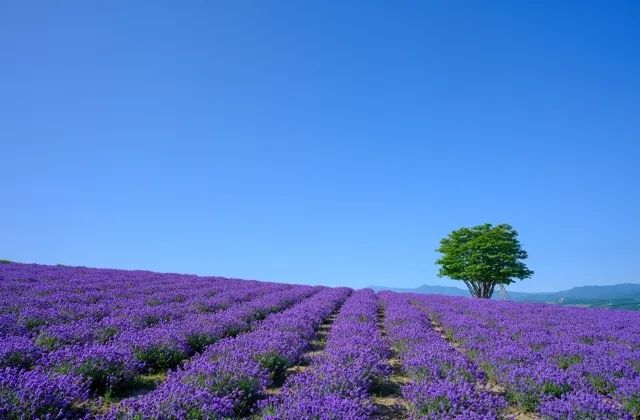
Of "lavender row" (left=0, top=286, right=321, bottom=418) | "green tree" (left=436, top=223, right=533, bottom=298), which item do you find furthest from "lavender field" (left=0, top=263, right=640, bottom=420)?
"green tree" (left=436, top=223, right=533, bottom=298)

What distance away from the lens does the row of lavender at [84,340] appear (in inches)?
139

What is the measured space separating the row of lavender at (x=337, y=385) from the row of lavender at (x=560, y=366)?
173cm

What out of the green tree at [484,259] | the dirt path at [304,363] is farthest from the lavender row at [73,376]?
the green tree at [484,259]

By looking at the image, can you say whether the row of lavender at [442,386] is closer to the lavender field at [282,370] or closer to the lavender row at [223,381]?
the lavender field at [282,370]

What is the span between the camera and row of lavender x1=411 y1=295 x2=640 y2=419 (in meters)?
4.12

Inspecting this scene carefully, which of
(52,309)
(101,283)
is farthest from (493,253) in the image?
(52,309)

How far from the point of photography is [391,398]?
5027 mm

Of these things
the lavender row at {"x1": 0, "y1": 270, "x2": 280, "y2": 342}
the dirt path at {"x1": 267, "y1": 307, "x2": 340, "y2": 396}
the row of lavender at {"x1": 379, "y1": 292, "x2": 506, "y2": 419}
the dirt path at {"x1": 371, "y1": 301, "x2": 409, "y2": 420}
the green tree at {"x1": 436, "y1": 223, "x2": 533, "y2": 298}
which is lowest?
the dirt path at {"x1": 371, "y1": 301, "x2": 409, "y2": 420}

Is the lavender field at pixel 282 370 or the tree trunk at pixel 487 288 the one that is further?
the tree trunk at pixel 487 288

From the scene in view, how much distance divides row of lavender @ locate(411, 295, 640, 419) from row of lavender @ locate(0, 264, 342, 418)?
187 inches

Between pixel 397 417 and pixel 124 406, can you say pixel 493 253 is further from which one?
pixel 124 406

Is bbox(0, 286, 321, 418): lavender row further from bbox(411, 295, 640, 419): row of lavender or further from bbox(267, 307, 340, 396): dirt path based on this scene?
bbox(411, 295, 640, 419): row of lavender

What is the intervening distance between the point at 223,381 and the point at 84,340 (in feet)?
9.73

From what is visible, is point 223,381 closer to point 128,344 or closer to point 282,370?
point 282,370
